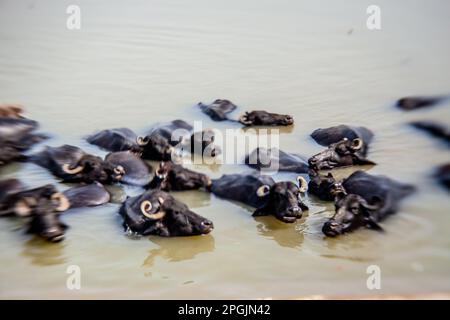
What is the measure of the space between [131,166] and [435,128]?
4318mm

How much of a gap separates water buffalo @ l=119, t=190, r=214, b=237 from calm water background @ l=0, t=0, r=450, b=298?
107 mm

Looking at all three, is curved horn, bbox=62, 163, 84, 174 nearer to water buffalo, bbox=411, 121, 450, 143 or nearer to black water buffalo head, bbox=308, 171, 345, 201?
black water buffalo head, bbox=308, 171, 345, 201

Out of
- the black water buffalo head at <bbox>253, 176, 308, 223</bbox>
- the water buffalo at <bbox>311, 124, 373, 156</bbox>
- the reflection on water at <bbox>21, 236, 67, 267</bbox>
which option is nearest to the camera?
the reflection on water at <bbox>21, 236, 67, 267</bbox>

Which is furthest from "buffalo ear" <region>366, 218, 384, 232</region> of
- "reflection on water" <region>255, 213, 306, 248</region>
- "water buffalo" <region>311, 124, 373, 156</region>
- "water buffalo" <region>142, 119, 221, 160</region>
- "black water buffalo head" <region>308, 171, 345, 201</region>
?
"water buffalo" <region>142, 119, 221, 160</region>

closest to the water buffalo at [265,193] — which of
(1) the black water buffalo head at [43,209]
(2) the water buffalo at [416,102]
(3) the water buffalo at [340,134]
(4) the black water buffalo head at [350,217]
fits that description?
(4) the black water buffalo head at [350,217]

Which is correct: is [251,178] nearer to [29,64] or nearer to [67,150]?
[67,150]

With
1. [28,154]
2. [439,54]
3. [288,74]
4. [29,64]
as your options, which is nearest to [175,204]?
[28,154]

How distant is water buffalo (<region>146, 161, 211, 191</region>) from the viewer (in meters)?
6.86

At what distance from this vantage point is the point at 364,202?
19.8ft

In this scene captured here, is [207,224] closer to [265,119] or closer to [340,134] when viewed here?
[340,134]

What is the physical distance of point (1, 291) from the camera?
505 cm

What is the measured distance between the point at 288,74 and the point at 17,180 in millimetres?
5946

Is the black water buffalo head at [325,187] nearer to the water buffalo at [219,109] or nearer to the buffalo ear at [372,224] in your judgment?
the buffalo ear at [372,224]

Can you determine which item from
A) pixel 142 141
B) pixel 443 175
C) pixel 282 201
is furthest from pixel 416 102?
pixel 142 141
